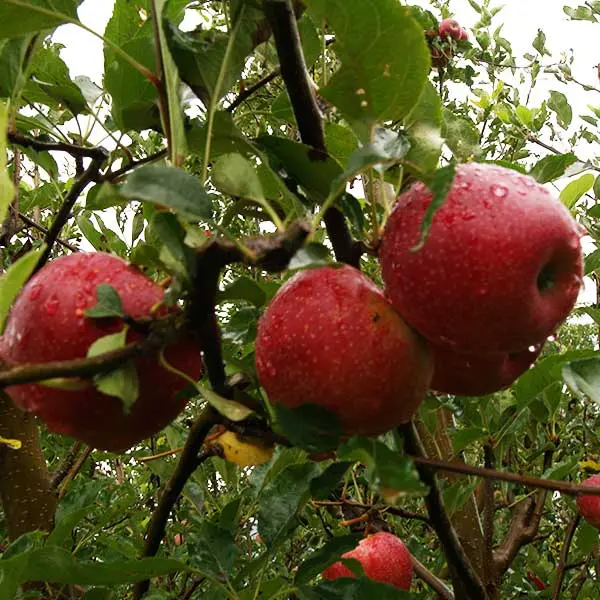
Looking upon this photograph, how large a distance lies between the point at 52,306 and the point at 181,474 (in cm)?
30

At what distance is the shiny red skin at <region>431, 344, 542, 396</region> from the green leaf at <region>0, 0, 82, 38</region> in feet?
1.43

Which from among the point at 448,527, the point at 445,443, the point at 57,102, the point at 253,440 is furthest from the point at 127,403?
the point at 445,443

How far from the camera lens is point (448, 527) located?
0.83 meters

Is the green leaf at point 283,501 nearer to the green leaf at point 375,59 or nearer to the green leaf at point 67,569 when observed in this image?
the green leaf at point 67,569

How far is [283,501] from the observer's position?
0.87 metres

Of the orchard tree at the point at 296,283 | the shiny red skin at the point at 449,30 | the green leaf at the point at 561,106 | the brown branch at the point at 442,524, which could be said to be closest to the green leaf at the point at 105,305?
the orchard tree at the point at 296,283

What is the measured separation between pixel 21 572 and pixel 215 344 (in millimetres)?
328

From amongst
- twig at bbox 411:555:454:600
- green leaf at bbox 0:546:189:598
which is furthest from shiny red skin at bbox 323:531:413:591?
green leaf at bbox 0:546:189:598

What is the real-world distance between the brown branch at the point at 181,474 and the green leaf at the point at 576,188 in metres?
0.51

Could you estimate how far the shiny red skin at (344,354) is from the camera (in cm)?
56

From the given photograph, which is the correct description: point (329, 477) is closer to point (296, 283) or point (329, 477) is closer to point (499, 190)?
point (296, 283)

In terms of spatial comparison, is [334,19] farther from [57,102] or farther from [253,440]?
[57,102]

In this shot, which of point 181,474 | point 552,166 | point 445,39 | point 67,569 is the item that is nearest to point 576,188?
point 552,166

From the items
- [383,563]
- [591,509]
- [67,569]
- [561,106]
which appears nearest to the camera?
[67,569]
